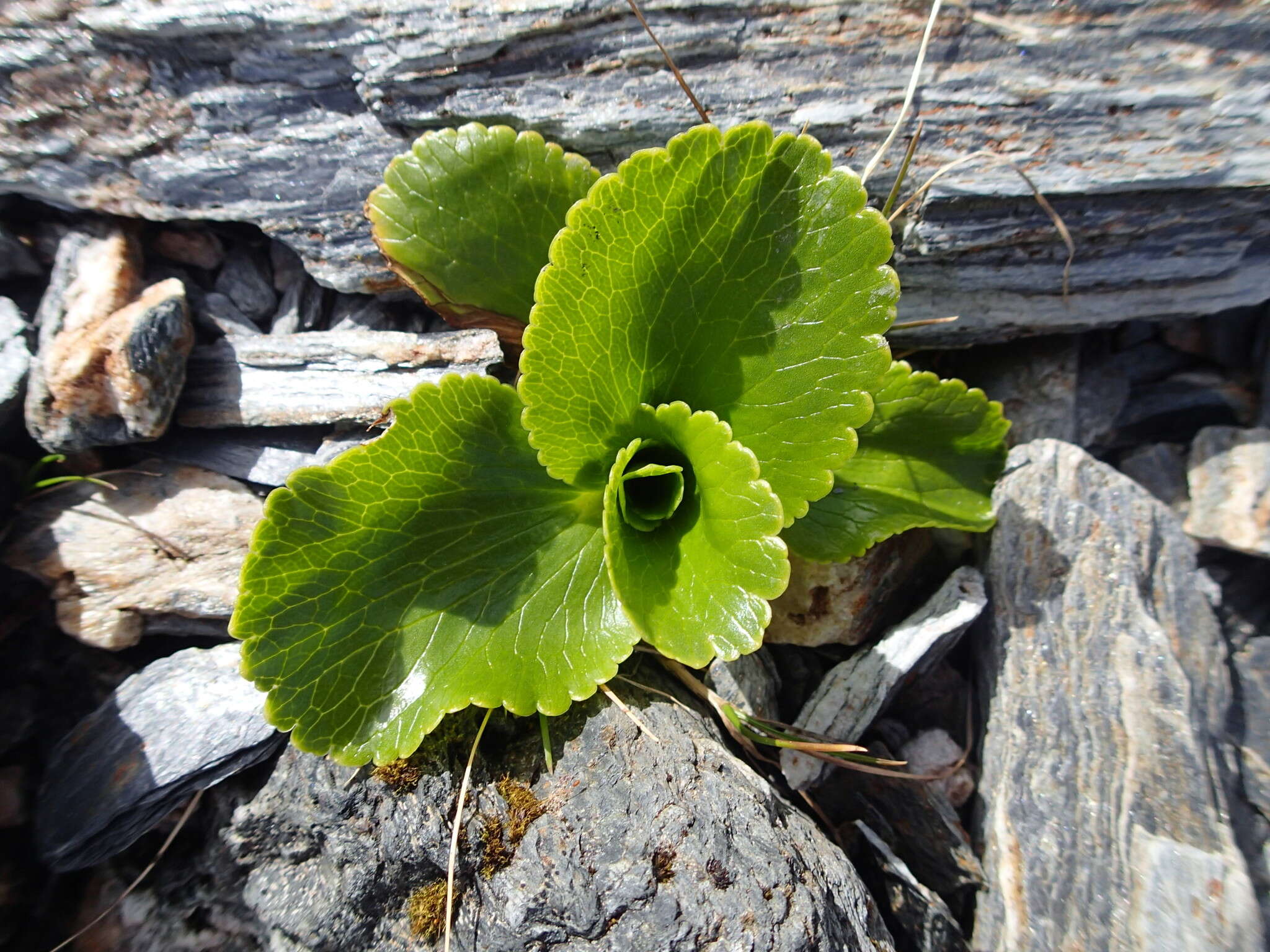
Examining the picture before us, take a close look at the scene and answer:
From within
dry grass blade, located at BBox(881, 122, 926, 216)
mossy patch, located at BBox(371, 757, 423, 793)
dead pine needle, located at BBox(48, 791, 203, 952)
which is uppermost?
dry grass blade, located at BBox(881, 122, 926, 216)

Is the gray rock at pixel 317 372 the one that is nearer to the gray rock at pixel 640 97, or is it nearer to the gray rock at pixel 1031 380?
the gray rock at pixel 640 97

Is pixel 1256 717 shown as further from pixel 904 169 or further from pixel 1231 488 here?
pixel 904 169

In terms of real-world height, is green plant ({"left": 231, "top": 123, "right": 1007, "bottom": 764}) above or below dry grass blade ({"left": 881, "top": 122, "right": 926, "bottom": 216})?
below

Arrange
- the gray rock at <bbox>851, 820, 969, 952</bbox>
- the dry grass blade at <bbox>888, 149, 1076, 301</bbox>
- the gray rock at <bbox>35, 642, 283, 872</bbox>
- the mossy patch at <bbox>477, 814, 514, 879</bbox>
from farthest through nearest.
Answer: the dry grass blade at <bbox>888, 149, 1076, 301</bbox> → the gray rock at <bbox>851, 820, 969, 952</bbox> → the gray rock at <bbox>35, 642, 283, 872</bbox> → the mossy patch at <bbox>477, 814, 514, 879</bbox>

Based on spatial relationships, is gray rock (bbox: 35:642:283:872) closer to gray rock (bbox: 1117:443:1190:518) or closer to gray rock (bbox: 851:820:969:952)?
gray rock (bbox: 851:820:969:952)

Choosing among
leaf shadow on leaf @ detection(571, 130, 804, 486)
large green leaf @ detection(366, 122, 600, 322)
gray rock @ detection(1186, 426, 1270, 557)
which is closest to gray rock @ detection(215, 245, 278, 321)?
large green leaf @ detection(366, 122, 600, 322)

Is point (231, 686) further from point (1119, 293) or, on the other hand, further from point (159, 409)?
point (1119, 293)

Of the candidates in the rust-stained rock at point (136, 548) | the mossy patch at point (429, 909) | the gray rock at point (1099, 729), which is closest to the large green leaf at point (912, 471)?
the gray rock at point (1099, 729)

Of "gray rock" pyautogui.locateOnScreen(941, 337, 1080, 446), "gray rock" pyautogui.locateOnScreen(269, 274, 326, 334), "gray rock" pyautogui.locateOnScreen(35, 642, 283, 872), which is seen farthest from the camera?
"gray rock" pyautogui.locateOnScreen(941, 337, 1080, 446)
